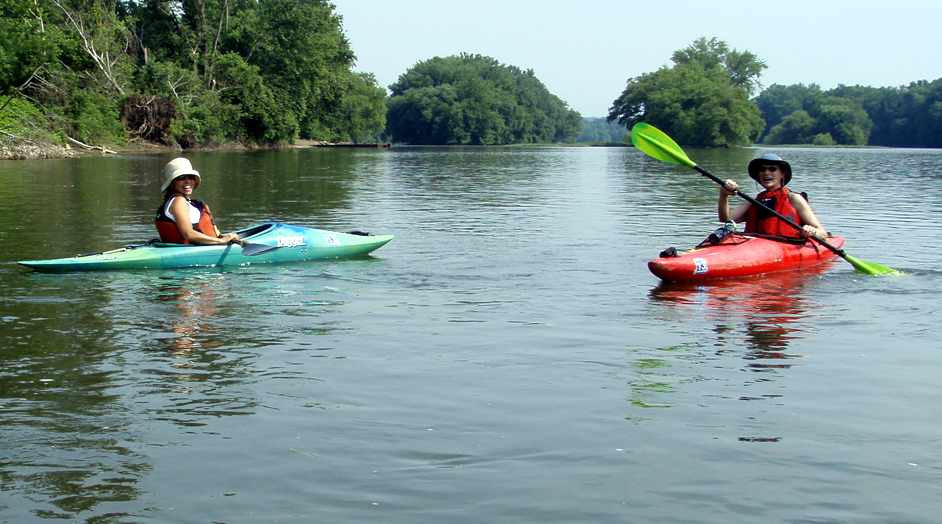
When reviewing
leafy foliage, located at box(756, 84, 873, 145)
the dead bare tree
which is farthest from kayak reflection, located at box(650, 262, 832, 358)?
leafy foliage, located at box(756, 84, 873, 145)

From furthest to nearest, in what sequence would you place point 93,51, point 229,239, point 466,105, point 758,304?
point 466,105, point 93,51, point 229,239, point 758,304

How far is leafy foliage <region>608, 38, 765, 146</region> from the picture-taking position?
3647 inches

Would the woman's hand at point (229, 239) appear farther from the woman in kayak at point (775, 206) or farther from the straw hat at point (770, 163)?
the straw hat at point (770, 163)

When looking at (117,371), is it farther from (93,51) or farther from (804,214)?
(93,51)

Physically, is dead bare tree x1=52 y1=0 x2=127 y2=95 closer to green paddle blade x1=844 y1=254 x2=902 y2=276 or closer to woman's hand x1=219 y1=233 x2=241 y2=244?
woman's hand x1=219 y1=233 x2=241 y2=244

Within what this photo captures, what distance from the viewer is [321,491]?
4754mm

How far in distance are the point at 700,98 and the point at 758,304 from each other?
288ft

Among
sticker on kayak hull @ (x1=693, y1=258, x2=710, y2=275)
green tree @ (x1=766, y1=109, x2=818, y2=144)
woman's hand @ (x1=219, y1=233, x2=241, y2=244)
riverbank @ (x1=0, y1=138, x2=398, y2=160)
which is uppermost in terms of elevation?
green tree @ (x1=766, y1=109, x2=818, y2=144)

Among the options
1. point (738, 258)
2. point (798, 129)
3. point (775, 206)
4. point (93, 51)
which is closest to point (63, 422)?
point (738, 258)

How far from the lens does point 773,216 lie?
1176 cm

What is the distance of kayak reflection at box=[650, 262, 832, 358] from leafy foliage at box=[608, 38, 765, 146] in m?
83.0

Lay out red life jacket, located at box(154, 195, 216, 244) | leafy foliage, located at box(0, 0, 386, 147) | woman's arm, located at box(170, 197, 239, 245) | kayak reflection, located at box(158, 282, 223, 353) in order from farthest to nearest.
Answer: leafy foliage, located at box(0, 0, 386, 147)
red life jacket, located at box(154, 195, 216, 244)
woman's arm, located at box(170, 197, 239, 245)
kayak reflection, located at box(158, 282, 223, 353)

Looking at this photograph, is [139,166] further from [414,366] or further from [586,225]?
[414,366]

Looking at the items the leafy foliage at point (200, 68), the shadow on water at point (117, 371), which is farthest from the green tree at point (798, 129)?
the shadow on water at point (117, 371)
